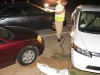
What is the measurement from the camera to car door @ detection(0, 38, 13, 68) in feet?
13.6

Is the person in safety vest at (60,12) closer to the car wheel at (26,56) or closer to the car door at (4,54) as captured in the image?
the car wheel at (26,56)

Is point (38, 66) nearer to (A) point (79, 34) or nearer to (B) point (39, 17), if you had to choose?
(A) point (79, 34)

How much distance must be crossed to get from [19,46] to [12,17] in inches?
123

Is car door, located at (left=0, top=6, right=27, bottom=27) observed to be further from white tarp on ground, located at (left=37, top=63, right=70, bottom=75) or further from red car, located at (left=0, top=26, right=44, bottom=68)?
white tarp on ground, located at (left=37, top=63, right=70, bottom=75)

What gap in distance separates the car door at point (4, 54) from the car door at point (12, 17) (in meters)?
3.20

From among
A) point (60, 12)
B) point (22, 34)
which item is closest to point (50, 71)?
point (22, 34)

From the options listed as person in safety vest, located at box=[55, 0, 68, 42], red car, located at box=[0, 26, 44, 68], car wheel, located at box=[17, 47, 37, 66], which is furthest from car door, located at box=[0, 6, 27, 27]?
car wheel, located at box=[17, 47, 37, 66]

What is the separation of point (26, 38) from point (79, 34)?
5.24 ft

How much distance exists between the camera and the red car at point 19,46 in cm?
424

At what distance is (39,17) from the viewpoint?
311 inches

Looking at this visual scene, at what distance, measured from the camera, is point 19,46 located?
450cm

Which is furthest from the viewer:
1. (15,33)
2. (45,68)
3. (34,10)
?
(34,10)

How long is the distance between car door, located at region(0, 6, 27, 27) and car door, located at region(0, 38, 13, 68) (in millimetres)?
3197

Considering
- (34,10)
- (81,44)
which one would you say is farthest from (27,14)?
(81,44)
